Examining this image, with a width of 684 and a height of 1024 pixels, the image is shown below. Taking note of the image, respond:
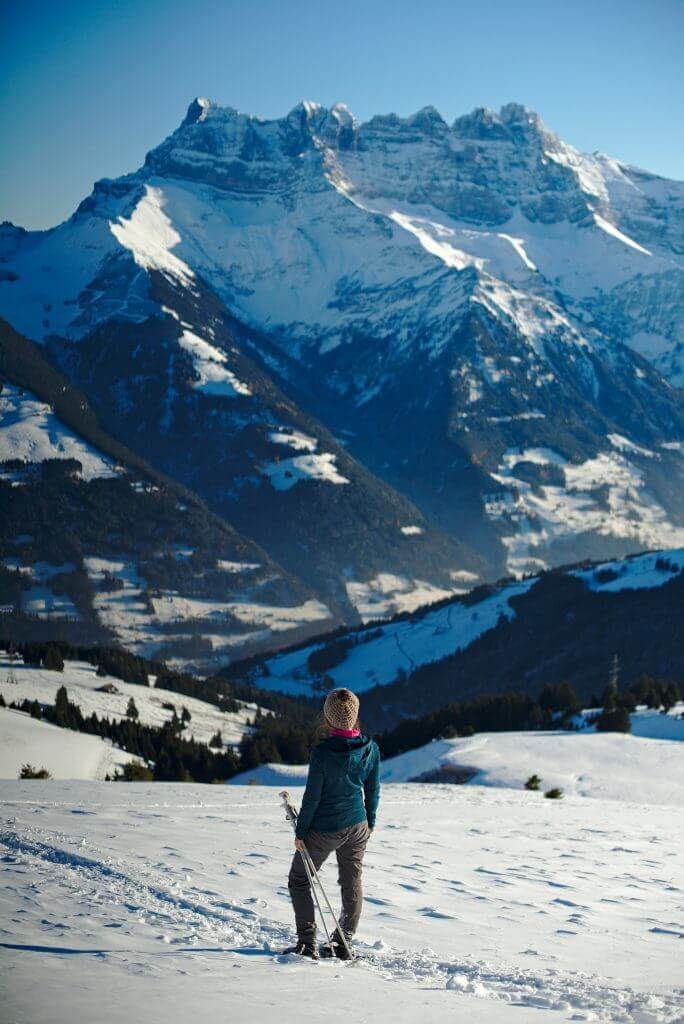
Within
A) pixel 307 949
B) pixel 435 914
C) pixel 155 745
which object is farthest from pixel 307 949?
pixel 155 745

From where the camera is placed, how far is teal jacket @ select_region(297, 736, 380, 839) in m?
17.2

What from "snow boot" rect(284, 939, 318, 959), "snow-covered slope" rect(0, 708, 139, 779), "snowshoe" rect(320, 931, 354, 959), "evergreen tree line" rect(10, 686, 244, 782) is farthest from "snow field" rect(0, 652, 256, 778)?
"snow boot" rect(284, 939, 318, 959)

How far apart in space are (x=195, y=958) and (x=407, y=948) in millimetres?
3759

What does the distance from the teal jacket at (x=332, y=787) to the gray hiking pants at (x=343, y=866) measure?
158 mm

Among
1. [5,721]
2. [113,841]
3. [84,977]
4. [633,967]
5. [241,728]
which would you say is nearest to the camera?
[84,977]

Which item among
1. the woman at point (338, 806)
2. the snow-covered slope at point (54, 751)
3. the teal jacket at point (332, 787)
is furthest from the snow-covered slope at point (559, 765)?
the teal jacket at point (332, 787)

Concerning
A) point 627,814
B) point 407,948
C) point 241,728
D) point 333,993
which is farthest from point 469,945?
point 241,728

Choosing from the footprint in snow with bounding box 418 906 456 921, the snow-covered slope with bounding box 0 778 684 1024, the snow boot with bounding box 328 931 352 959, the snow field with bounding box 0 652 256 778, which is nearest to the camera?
the snow-covered slope with bounding box 0 778 684 1024

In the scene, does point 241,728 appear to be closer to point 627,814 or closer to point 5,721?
point 5,721

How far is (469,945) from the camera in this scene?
1819cm

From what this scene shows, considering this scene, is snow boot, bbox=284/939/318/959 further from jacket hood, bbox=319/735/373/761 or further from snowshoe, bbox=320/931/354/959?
jacket hood, bbox=319/735/373/761

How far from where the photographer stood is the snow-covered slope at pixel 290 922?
543 inches

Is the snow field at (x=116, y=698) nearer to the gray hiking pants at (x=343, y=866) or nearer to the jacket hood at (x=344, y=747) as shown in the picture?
the gray hiking pants at (x=343, y=866)

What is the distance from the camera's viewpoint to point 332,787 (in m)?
17.2
